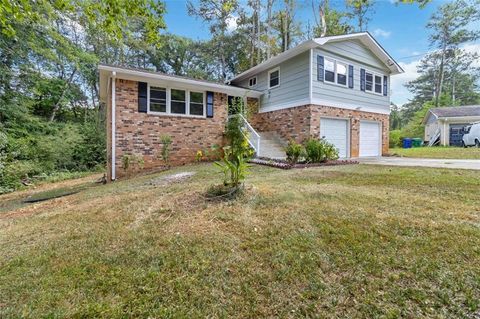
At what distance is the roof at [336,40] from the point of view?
1097 centimetres

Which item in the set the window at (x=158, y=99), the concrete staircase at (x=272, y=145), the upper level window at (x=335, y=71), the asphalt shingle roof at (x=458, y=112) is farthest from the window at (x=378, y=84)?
the asphalt shingle roof at (x=458, y=112)

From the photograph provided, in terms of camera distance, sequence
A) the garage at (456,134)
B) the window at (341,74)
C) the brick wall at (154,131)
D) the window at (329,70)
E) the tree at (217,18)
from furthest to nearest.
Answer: the garage at (456,134)
the tree at (217,18)
the window at (341,74)
the window at (329,70)
the brick wall at (154,131)

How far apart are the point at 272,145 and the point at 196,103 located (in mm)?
4143

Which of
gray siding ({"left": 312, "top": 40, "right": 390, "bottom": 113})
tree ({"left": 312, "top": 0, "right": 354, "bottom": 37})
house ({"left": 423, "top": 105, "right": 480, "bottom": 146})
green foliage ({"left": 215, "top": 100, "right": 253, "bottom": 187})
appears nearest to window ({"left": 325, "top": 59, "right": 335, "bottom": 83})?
gray siding ({"left": 312, "top": 40, "right": 390, "bottom": 113})

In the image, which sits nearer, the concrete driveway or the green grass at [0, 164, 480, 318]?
the green grass at [0, 164, 480, 318]

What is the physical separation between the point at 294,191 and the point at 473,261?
2664 mm

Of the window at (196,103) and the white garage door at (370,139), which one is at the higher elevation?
the window at (196,103)

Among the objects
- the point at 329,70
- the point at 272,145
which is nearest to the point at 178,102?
the point at 272,145

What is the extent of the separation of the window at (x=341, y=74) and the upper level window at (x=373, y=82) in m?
1.89

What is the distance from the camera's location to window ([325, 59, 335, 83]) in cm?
1185

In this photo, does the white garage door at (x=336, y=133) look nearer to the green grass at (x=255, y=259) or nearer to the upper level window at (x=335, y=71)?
the upper level window at (x=335, y=71)

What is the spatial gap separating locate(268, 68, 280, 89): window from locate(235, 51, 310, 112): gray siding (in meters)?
0.23

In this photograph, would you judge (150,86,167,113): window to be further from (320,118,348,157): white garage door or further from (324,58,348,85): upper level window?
(324,58,348,85): upper level window

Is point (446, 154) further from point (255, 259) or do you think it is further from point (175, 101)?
point (255, 259)
